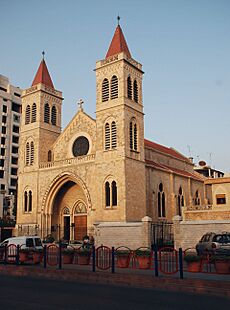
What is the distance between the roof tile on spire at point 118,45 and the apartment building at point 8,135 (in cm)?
3600

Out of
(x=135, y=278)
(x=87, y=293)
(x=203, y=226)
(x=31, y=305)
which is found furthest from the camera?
(x=203, y=226)

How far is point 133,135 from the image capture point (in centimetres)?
3319

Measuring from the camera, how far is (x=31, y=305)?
28.6 ft

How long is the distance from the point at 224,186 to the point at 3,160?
144 ft

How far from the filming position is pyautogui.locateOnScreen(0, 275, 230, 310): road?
8617 millimetres

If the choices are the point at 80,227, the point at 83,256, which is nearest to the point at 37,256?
the point at 83,256

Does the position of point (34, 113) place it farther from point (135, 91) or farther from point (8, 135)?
point (8, 135)

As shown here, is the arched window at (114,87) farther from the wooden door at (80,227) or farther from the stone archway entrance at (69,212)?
the wooden door at (80,227)

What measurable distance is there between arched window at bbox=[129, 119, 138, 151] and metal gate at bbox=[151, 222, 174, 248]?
746cm

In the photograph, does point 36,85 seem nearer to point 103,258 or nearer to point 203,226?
point 203,226

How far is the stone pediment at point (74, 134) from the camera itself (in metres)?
36.0

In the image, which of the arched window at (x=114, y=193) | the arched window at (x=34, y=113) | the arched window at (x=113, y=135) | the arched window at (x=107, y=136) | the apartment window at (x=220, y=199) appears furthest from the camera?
the arched window at (x=34, y=113)

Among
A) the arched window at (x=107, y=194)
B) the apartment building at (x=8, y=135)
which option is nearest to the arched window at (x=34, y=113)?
the arched window at (x=107, y=194)

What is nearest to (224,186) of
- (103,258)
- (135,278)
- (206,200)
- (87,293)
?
(206,200)
